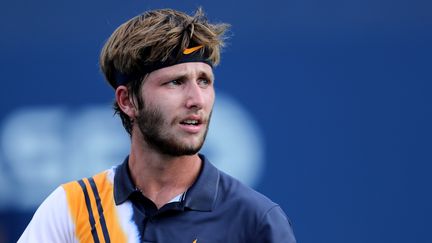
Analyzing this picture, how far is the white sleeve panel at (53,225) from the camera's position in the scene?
75.4 inches

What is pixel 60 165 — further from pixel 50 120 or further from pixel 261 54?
pixel 261 54

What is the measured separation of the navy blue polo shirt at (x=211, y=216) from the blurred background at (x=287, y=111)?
1097 millimetres

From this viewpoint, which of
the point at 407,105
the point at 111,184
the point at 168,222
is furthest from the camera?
the point at 407,105

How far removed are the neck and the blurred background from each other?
1.05m

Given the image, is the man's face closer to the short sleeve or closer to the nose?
the nose

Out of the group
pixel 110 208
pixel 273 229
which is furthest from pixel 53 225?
pixel 273 229

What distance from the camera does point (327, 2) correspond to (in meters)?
3.05

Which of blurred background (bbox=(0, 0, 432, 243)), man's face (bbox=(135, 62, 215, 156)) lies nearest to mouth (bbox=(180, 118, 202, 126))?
man's face (bbox=(135, 62, 215, 156))

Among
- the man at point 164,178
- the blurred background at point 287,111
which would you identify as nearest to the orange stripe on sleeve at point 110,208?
the man at point 164,178

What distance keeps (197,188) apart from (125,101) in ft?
1.10

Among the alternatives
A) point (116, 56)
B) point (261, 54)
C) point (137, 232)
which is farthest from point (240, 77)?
point (137, 232)

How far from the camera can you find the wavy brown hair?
1945 mm

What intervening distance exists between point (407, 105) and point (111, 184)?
57.4 inches

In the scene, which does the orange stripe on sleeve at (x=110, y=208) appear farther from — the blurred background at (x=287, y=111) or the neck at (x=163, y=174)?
the blurred background at (x=287, y=111)
